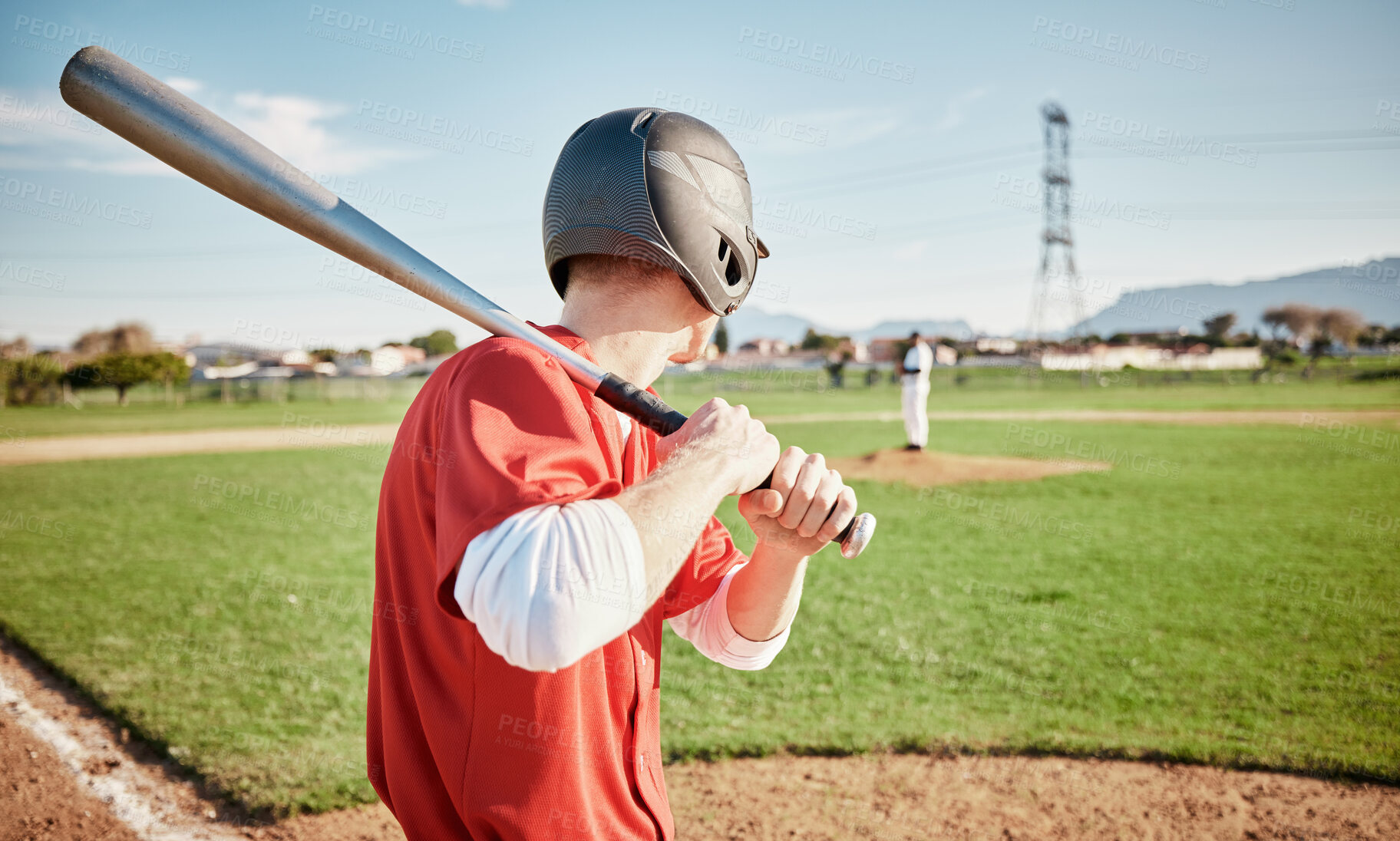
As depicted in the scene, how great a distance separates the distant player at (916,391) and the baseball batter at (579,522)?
14.4 meters

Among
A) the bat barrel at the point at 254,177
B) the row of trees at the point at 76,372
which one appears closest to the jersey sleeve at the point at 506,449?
the bat barrel at the point at 254,177

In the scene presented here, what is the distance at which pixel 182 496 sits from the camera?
12.9 m

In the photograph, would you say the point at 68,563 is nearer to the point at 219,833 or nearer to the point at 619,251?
the point at 219,833

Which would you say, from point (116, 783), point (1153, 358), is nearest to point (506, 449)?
point (116, 783)

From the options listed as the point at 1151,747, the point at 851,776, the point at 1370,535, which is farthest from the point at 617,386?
the point at 1370,535

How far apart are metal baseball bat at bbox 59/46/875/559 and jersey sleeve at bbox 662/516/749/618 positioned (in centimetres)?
60

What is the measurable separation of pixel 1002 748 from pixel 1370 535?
26.1 ft

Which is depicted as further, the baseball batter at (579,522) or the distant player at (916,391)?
the distant player at (916,391)

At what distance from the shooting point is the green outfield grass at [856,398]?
100 feet

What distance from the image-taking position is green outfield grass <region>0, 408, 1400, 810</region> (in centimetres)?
455

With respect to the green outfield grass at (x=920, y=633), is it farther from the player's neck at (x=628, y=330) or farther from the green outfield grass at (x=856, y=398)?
the green outfield grass at (x=856, y=398)

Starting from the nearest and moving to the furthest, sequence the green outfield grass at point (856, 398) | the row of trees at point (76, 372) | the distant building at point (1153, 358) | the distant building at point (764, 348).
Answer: the green outfield grass at point (856, 398) → the row of trees at point (76, 372) → the distant building at point (1153, 358) → the distant building at point (764, 348)

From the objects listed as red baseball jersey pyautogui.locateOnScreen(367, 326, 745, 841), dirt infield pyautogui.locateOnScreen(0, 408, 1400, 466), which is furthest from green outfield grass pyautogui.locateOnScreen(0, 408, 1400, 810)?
dirt infield pyautogui.locateOnScreen(0, 408, 1400, 466)

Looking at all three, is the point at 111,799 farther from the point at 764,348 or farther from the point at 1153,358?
the point at 764,348
